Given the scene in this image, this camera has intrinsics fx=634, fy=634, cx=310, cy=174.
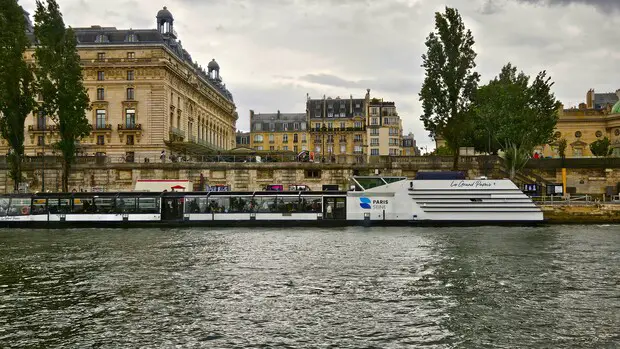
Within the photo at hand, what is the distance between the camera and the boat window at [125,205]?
48.8 meters

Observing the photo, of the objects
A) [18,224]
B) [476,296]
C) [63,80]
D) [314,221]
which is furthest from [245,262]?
[63,80]

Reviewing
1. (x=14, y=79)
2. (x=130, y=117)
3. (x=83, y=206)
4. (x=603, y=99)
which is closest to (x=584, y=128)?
(x=603, y=99)

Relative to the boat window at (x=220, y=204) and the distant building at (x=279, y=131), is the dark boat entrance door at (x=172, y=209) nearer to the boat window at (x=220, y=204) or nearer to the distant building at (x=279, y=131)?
the boat window at (x=220, y=204)

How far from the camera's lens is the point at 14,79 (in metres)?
53.1

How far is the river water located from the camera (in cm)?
1541

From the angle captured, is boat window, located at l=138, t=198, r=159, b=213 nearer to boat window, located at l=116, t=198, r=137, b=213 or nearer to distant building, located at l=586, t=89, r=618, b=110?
boat window, located at l=116, t=198, r=137, b=213

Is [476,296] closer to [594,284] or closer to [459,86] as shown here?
[594,284]

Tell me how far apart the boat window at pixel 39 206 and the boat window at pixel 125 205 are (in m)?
5.74

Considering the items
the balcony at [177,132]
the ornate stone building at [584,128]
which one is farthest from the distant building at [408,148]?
the balcony at [177,132]

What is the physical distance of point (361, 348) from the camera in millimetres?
14375

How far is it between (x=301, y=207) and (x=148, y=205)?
12.0 meters

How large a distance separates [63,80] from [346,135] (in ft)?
294

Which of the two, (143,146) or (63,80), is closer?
(63,80)

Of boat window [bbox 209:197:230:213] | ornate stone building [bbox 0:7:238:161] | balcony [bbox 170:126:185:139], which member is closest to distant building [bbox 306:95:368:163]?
balcony [bbox 170:126:185:139]
